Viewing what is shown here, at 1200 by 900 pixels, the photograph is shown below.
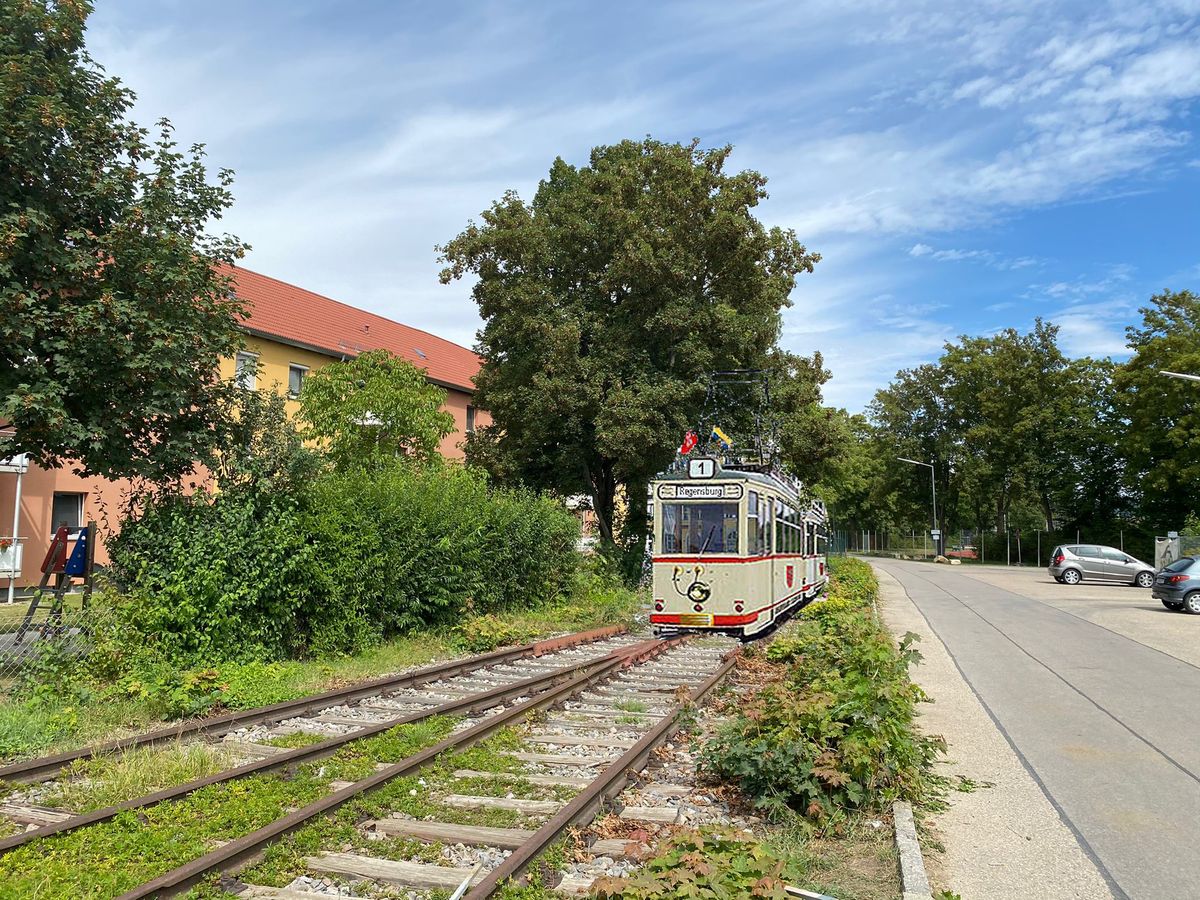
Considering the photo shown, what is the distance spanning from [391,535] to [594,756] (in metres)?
7.72

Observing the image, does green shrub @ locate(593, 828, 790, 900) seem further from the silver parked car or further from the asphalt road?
the silver parked car

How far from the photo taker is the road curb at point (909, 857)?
475 cm

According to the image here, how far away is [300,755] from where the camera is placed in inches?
285

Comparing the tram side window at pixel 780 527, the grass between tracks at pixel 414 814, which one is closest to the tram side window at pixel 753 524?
the tram side window at pixel 780 527

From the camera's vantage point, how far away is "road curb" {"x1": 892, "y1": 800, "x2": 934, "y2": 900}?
4.75 metres

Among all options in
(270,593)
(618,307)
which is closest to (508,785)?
(270,593)

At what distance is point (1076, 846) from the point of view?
585cm

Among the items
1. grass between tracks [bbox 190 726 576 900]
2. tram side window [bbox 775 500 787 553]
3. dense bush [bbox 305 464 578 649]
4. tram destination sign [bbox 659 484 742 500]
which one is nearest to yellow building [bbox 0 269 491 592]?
dense bush [bbox 305 464 578 649]

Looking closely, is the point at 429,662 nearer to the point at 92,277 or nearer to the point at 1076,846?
the point at 92,277

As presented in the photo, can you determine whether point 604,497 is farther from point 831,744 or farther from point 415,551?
point 831,744

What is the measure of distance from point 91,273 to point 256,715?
5743mm

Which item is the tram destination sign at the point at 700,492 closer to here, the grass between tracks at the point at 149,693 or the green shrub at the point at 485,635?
the green shrub at the point at 485,635

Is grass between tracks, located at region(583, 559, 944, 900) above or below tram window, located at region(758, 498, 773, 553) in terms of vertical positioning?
below

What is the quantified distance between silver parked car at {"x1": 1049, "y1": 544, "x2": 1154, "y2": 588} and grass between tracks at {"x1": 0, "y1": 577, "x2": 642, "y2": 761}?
101 feet
